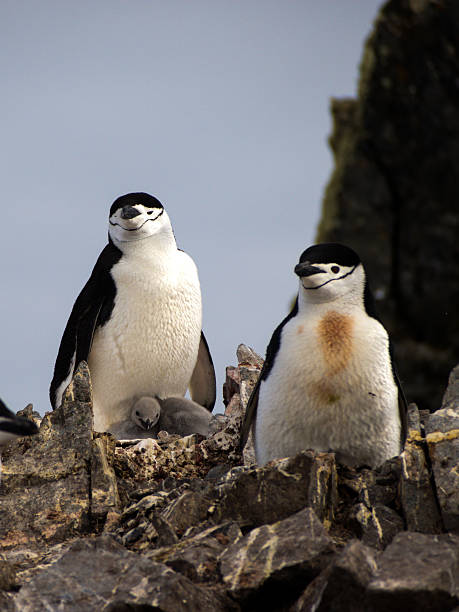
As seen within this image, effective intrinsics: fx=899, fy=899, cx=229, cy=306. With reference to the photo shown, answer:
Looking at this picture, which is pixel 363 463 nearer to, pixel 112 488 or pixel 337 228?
pixel 112 488

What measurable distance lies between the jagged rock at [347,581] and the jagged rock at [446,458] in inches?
40.4

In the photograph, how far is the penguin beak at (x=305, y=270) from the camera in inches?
180

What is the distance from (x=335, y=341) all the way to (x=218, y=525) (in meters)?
1.18

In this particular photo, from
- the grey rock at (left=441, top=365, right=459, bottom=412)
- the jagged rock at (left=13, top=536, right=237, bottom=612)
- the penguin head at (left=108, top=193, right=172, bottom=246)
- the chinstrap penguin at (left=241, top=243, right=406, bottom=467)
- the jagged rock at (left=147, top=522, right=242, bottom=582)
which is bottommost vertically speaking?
the grey rock at (left=441, top=365, right=459, bottom=412)

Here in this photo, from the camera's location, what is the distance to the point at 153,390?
7.50 metres

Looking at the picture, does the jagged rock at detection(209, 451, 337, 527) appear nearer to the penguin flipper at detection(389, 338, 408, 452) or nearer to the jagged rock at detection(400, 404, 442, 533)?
the jagged rock at detection(400, 404, 442, 533)

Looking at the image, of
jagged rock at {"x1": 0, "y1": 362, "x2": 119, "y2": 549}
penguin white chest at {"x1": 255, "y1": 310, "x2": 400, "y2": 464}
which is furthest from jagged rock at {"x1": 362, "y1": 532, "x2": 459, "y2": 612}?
jagged rock at {"x1": 0, "y1": 362, "x2": 119, "y2": 549}

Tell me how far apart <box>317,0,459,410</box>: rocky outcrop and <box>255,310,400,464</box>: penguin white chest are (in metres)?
6.79

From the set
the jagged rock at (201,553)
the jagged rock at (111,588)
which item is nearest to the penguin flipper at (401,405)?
the jagged rock at (201,553)

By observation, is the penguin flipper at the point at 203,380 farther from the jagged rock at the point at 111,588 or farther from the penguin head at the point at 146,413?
the jagged rock at the point at 111,588

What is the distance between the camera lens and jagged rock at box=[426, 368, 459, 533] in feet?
13.3

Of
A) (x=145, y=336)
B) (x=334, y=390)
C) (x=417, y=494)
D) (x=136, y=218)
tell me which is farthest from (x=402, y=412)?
(x=136, y=218)

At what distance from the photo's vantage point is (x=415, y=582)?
2961 mm

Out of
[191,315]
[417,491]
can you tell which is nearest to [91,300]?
[191,315]
